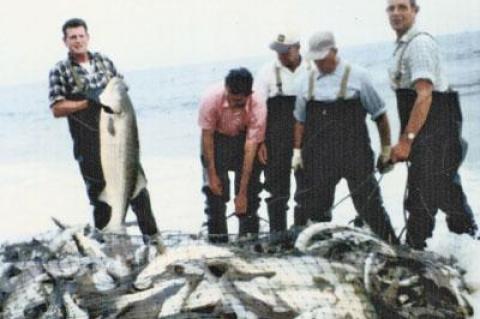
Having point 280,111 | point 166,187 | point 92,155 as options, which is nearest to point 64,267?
point 92,155

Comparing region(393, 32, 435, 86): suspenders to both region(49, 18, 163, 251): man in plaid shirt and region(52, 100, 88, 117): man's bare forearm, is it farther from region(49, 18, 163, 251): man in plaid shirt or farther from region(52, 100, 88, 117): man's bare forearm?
region(52, 100, 88, 117): man's bare forearm

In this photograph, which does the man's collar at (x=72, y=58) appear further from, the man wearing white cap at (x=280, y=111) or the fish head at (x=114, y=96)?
the man wearing white cap at (x=280, y=111)

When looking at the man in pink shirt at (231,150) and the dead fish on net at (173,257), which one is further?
the man in pink shirt at (231,150)

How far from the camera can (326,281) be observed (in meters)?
2.90

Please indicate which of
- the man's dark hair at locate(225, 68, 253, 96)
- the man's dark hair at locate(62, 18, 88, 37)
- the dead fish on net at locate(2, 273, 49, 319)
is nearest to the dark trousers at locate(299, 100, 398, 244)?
the man's dark hair at locate(225, 68, 253, 96)

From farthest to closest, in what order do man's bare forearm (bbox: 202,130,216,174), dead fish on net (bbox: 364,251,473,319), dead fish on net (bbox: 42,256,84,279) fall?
man's bare forearm (bbox: 202,130,216,174)
dead fish on net (bbox: 42,256,84,279)
dead fish on net (bbox: 364,251,473,319)

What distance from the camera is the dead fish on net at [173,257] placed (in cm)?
291

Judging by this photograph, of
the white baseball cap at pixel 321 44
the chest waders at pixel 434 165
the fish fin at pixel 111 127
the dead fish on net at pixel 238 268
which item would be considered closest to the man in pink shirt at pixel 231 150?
the white baseball cap at pixel 321 44

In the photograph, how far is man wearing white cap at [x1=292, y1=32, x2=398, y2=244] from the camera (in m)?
3.68

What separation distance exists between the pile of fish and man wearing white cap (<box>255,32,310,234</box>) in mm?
835

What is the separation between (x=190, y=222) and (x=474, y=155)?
7.10 ft

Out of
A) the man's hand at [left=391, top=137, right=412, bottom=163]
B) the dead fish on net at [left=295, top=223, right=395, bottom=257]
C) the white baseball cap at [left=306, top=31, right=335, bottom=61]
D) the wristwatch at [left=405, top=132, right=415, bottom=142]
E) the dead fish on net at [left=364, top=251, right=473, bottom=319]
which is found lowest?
the dead fish on net at [left=364, top=251, right=473, bottom=319]

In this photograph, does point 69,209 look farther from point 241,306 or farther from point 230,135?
point 241,306

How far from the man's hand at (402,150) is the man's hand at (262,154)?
833 mm
